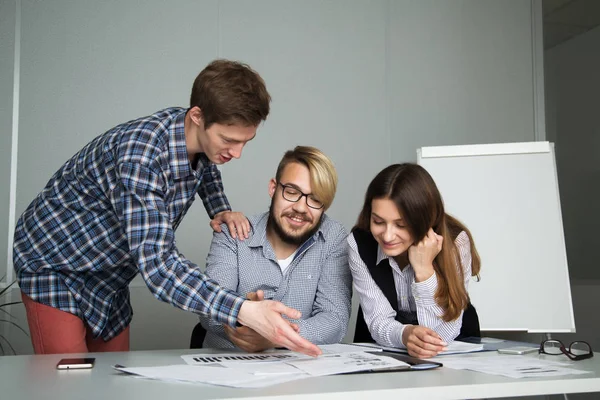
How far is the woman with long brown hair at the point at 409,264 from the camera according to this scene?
204cm

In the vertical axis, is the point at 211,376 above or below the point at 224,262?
below

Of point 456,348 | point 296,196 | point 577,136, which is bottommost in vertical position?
point 456,348

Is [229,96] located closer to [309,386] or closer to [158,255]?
[158,255]

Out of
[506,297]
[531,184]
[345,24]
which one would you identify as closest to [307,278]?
[506,297]

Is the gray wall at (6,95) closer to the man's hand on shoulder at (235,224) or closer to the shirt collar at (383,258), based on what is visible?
the man's hand on shoulder at (235,224)

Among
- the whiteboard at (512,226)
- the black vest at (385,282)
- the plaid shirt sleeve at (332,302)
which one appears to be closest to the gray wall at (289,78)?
A: the whiteboard at (512,226)

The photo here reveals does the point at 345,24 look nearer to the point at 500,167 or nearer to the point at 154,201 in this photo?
the point at 500,167

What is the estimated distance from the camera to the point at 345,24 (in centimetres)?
436

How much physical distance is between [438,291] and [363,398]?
2.93 feet

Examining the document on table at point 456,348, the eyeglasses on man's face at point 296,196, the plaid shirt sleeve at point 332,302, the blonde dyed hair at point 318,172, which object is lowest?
the document on table at point 456,348

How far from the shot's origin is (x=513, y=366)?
155 cm

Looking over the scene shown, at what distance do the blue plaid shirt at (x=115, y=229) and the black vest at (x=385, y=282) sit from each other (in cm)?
62

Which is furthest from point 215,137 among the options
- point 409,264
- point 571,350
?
point 571,350

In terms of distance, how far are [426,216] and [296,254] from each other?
0.51 m
